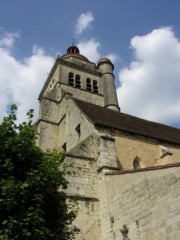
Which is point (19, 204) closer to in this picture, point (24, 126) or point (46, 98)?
point (24, 126)

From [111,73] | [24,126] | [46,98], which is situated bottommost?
[24,126]

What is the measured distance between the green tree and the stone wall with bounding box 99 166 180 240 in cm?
245

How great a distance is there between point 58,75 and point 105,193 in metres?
18.0

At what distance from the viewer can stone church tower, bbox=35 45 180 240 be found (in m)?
9.18

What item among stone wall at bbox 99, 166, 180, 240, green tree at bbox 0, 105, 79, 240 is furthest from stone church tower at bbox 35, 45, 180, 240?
green tree at bbox 0, 105, 79, 240

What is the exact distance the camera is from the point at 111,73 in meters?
31.6

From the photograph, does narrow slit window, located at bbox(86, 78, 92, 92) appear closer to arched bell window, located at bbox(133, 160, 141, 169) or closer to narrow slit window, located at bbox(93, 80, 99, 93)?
narrow slit window, located at bbox(93, 80, 99, 93)

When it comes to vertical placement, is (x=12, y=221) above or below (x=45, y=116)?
below

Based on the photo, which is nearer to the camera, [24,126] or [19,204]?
[19,204]

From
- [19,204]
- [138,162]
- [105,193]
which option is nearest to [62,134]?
[138,162]

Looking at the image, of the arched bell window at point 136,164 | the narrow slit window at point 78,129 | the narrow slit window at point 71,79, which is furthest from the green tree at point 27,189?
the narrow slit window at point 71,79

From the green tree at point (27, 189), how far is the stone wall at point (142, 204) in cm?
245

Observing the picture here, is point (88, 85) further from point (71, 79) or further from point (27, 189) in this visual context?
point (27, 189)

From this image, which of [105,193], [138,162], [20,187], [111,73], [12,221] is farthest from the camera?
[111,73]
